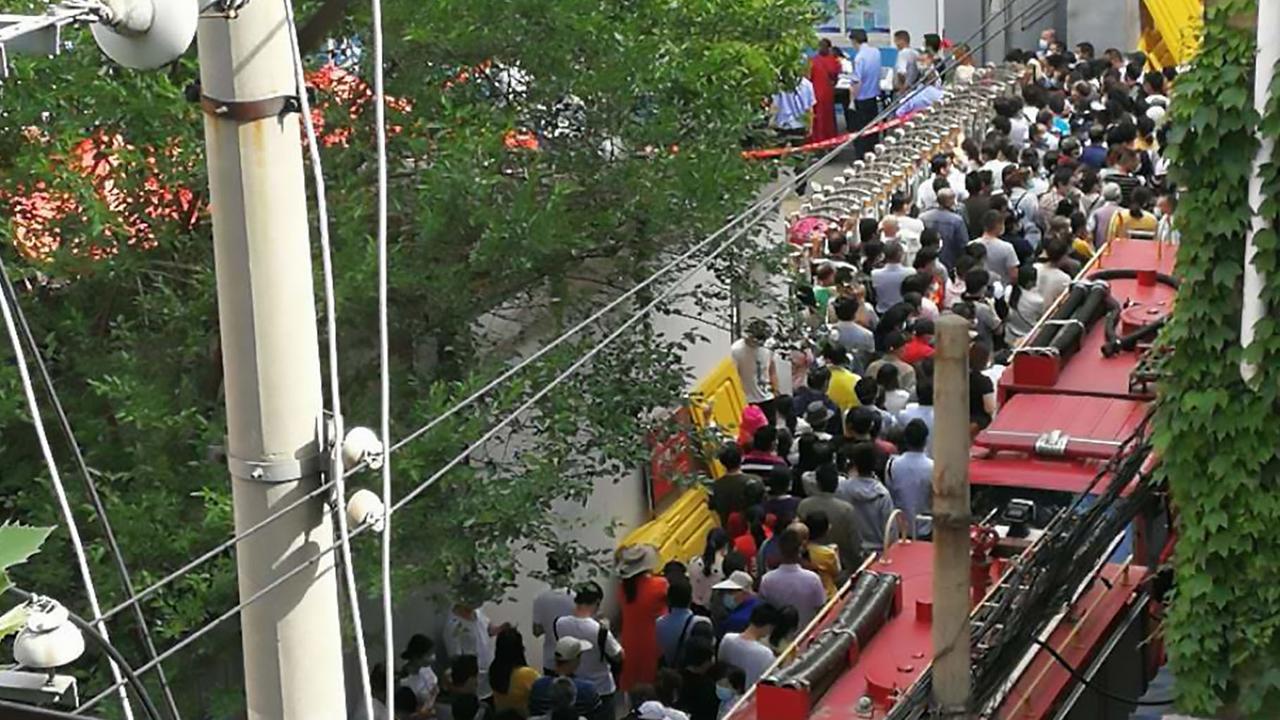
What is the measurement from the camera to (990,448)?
32.3 ft

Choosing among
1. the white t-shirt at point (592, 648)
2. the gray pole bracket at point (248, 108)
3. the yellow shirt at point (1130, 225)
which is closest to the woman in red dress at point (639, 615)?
the white t-shirt at point (592, 648)

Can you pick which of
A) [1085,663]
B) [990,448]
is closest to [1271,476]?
[1085,663]

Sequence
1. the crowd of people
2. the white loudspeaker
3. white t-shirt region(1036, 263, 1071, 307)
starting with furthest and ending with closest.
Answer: white t-shirt region(1036, 263, 1071, 307) < the crowd of people < the white loudspeaker

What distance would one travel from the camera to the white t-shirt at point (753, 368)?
47.3 feet

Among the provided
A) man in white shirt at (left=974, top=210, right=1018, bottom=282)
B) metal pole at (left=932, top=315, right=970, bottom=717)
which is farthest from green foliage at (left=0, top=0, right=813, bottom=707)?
man in white shirt at (left=974, top=210, right=1018, bottom=282)

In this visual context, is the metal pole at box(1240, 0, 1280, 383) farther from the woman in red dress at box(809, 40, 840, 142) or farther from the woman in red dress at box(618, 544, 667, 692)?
the woman in red dress at box(809, 40, 840, 142)

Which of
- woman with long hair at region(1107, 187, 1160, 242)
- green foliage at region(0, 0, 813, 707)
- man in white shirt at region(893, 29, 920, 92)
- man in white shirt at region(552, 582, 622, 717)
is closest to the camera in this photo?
Result: green foliage at region(0, 0, 813, 707)

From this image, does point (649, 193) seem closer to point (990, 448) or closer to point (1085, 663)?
point (990, 448)

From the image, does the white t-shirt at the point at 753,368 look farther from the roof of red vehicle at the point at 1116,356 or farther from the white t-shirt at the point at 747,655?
the white t-shirt at the point at 747,655

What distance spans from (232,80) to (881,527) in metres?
7.88

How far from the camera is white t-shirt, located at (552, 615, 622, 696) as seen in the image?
1073 cm

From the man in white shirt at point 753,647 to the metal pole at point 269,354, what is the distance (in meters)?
5.52

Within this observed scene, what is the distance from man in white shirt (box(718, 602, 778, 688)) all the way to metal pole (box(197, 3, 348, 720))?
18.1 ft

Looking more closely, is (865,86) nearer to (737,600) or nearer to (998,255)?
(998,255)
